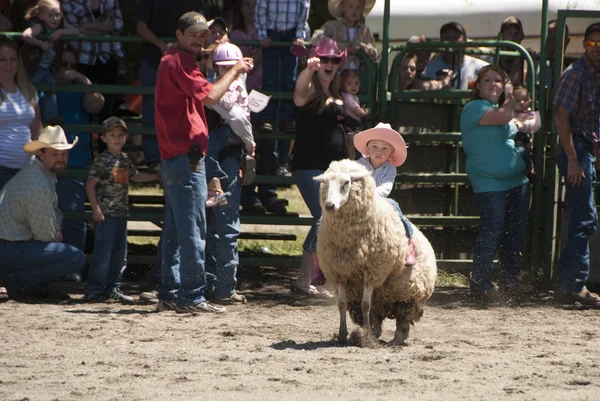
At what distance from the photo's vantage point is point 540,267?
31.8 feet

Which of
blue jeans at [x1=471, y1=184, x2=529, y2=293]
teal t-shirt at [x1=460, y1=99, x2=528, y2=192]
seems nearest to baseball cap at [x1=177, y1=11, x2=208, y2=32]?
teal t-shirt at [x1=460, y1=99, x2=528, y2=192]

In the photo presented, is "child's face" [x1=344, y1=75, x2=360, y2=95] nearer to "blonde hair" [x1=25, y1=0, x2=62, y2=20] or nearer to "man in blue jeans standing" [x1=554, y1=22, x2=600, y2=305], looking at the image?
"man in blue jeans standing" [x1=554, y1=22, x2=600, y2=305]

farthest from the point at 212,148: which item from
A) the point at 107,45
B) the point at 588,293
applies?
the point at 588,293

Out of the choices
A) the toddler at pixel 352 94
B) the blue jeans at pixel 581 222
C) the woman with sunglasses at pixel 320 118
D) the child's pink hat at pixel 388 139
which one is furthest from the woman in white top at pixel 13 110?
the blue jeans at pixel 581 222

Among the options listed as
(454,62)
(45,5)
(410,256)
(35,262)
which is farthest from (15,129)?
(454,62)

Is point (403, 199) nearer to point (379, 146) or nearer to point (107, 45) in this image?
point (379, 146)

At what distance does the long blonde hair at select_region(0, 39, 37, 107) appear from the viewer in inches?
339

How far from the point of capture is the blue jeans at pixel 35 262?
845cm

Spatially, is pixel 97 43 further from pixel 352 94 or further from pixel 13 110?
pixel 352 94

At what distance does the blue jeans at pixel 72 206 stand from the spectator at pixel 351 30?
269 cm

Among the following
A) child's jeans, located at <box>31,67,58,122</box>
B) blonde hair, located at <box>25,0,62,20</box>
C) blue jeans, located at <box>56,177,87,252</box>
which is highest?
blonde hair, located at <box>25,0,62,20</box>

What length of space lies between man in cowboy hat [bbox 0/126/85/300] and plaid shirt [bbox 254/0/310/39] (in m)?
2.15

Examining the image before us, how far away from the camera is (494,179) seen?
8922 millimetres

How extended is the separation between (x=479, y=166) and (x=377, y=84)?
4.09ft
